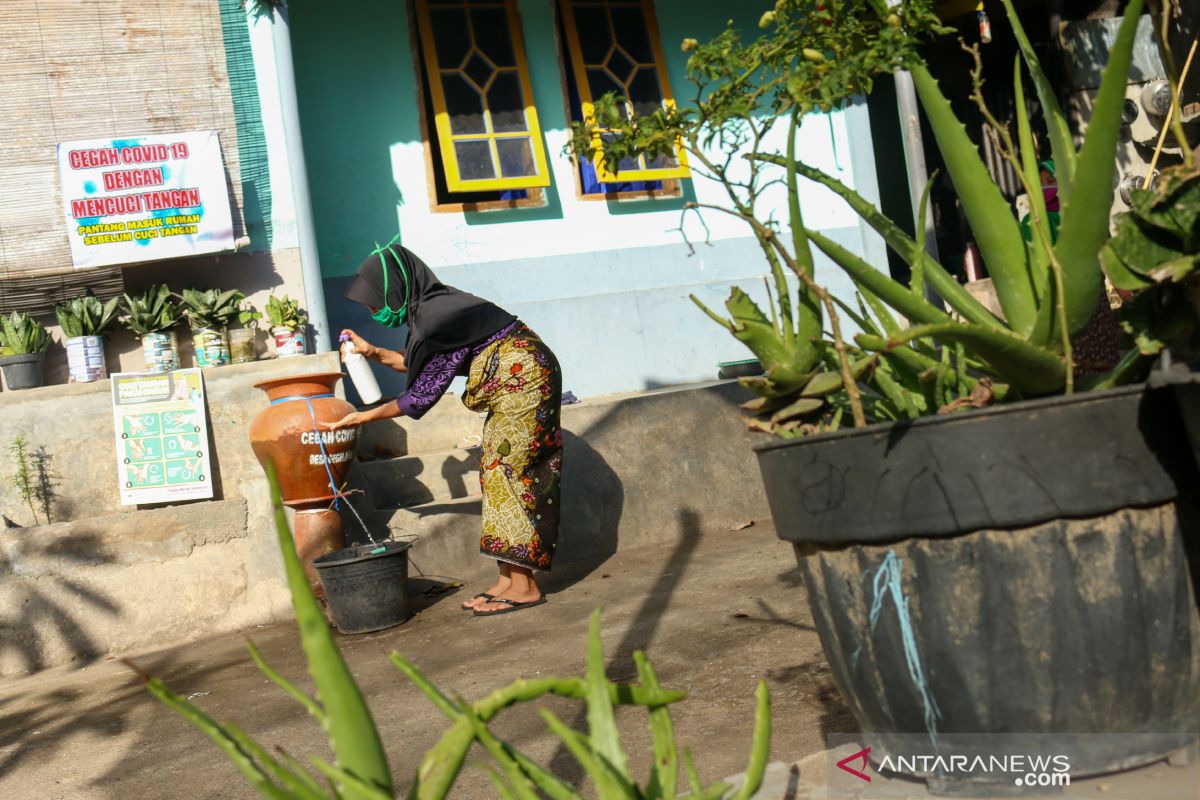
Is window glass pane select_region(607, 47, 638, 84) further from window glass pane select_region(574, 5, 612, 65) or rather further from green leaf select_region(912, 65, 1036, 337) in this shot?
green leaf select_region(912, 65, 1036, 337)

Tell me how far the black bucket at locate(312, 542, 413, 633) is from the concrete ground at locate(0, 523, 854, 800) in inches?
4.1

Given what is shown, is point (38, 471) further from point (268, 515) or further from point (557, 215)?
point (557, 215)

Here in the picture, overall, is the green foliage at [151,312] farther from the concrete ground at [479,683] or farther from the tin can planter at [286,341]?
the concrete ground at [479,683]

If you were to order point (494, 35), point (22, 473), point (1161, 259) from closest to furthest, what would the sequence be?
point (1161, 259), point (22, 473), point (494, 35)

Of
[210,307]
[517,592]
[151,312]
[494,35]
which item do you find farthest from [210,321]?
[494,35]

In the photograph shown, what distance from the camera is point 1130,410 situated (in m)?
1.71

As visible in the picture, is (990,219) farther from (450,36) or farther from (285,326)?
(450,36)

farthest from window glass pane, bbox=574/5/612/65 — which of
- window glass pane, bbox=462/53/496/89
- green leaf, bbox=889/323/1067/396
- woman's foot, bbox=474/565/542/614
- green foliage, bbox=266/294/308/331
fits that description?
green leaf, bbox=889/323/1067/396

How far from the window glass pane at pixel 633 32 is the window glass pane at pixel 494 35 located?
887mm

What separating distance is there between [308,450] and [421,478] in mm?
990

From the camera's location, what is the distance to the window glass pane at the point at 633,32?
8.53m

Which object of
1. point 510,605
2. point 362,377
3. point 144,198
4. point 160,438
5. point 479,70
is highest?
point 479,70

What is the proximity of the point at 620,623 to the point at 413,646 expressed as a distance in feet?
2.91

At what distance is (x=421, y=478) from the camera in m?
6.30
